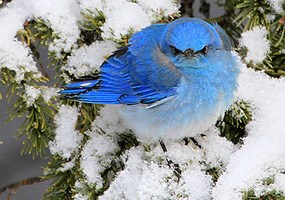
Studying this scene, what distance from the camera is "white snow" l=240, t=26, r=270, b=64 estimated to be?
11.0 ft

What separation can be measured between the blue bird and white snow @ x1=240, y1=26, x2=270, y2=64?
3.6 inches

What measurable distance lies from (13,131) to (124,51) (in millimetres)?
1453

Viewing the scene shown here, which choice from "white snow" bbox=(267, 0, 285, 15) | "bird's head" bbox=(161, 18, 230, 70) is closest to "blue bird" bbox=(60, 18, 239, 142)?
"bird's head" bbox=(161, 18, 230, 70)

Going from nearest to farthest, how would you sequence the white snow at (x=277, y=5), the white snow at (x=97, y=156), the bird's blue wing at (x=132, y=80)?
1. the white snow at (x=97, y=156)
2. the white snow at (x=277, y=5)
3. the bird's blue wing at (x=132, y=80)

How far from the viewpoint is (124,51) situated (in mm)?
3434

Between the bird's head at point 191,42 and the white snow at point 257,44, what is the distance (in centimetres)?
12

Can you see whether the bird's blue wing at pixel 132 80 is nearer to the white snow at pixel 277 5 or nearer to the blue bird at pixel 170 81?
the blue bird at pixel 170 81

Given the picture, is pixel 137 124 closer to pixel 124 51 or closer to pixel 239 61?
→ pixel 124 51

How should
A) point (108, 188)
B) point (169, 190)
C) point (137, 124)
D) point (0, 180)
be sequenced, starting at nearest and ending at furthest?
point (169, 190) → point (108, 188) → point (137, 124) → point (0, 180)

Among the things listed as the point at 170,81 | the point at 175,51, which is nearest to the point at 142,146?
the point at 170,81

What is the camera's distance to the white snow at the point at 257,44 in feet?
11.0

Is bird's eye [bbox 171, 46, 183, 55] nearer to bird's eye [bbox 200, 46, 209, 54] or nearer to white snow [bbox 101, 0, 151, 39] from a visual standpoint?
bird's eye [bbox 200, 46, 209, 54]

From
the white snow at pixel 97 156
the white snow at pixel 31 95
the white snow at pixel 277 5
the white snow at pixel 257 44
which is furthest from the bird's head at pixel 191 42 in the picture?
the white snow at pixel 31 95

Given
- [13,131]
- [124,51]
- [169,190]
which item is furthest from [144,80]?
[13,131]
